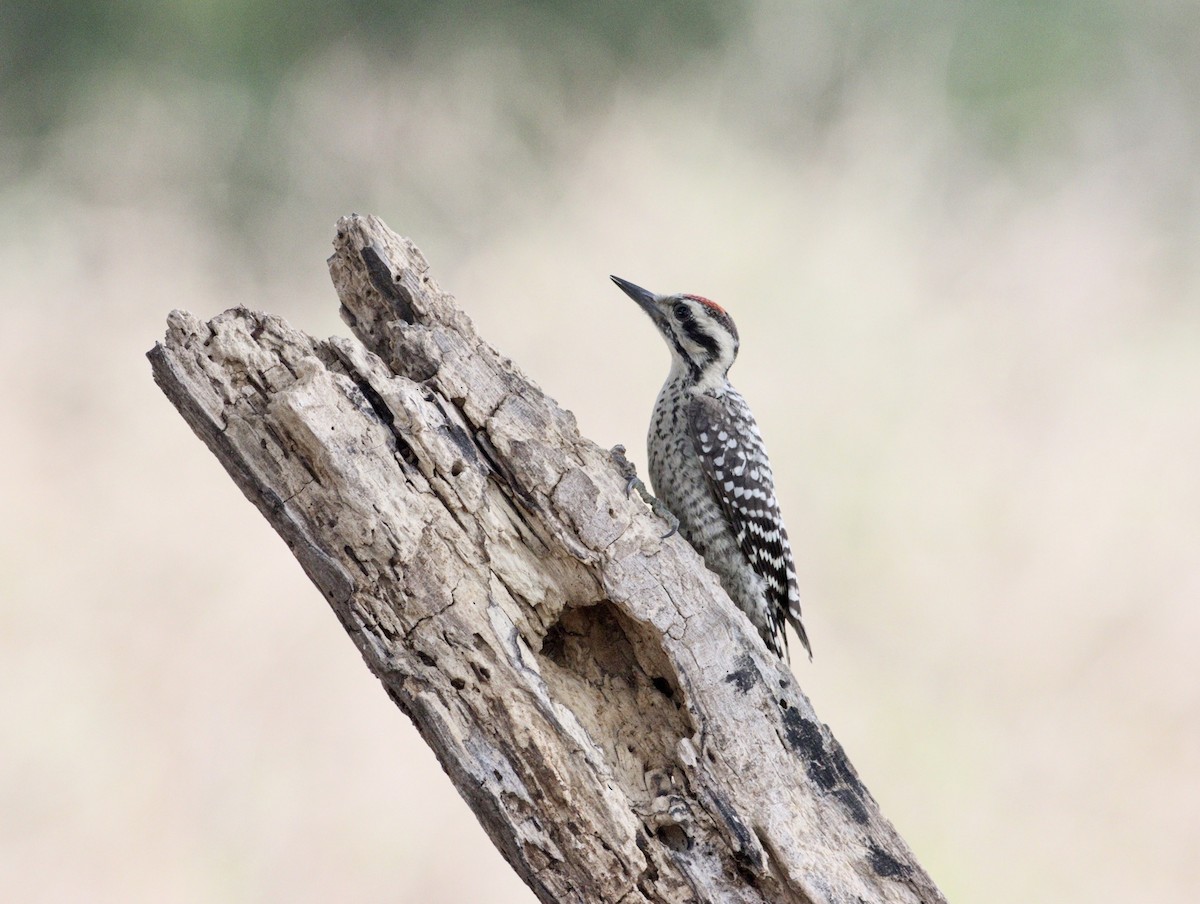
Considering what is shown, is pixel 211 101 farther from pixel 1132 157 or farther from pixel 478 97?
pixel 1132 157

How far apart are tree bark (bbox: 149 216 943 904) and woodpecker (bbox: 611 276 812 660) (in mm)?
895

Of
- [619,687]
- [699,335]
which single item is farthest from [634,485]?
[699,335]

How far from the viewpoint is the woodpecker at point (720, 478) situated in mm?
3713

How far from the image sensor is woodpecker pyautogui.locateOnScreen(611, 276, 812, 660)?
3713 millimetres

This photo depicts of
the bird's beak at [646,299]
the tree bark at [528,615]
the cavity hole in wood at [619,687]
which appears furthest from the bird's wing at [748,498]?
the cavity hole in wood at [619,687]

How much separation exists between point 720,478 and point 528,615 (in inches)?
49.3

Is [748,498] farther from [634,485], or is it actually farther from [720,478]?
[634,485]

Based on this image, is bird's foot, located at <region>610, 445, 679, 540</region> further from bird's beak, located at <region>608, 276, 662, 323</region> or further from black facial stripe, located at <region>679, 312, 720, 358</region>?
bird's beak, located at <region>608, 276, 662, 323</region>

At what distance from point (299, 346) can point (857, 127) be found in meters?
5.31

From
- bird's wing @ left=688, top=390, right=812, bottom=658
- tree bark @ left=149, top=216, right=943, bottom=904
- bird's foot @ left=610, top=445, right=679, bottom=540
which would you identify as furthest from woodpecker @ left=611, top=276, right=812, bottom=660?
tree bark @ left=149, top=216, right=943, bottom=904

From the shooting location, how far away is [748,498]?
3703 millimetres

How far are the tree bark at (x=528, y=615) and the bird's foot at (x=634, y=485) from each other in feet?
0.27

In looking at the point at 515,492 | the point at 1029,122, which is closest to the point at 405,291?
the point at 515,492

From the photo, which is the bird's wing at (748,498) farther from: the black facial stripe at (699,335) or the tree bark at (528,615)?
the tree bark at (528,615)
